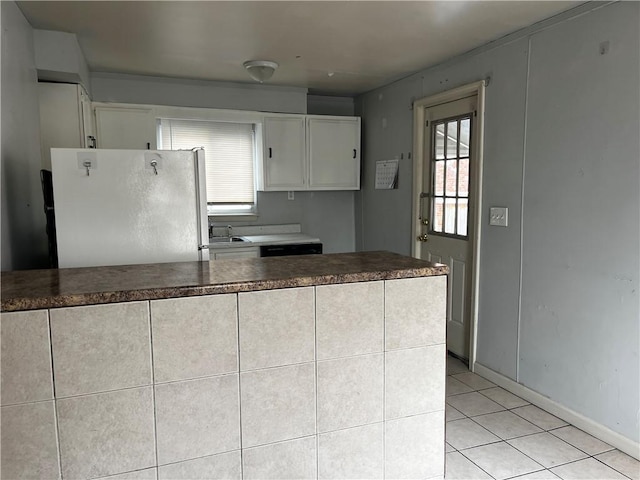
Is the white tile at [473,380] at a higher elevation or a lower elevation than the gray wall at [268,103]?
lower

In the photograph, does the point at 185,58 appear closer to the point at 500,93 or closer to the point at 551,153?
the point at 500,93

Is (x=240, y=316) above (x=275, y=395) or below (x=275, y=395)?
above

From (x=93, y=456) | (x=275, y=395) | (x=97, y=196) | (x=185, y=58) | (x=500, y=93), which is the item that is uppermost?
(x=185, y=58)

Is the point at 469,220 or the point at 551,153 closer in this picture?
the point at 551,153

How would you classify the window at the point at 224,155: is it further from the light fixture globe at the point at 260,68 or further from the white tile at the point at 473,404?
the white tile at the point at 473,404

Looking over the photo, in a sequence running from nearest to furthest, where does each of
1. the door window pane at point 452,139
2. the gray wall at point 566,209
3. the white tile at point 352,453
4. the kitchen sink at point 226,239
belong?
the white tile at point 352,453
the gray wall at point 566,209
the door window pane at point 452,139
the kitchen sink at point 226,239

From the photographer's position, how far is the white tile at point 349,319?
5.20 ft

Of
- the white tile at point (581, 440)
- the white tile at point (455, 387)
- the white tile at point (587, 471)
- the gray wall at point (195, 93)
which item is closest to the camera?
the white tile at point (587, 471)

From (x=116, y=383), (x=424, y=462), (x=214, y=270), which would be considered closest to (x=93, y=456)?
(x=116, y=383)

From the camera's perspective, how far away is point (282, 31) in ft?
9.13

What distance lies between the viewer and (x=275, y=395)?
1551 mm

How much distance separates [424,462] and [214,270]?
112cm

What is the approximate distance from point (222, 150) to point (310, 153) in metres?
0.87

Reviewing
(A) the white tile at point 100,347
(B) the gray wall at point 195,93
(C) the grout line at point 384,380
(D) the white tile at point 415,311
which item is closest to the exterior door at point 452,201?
(B) the gray wall at point 195,93
